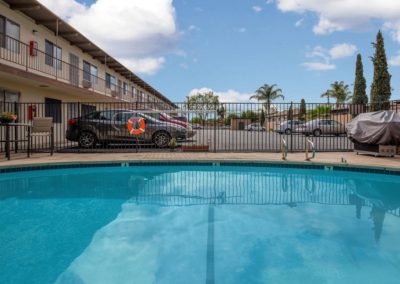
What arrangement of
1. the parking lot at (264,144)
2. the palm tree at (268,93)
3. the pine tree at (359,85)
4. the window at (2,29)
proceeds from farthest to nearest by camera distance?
the palm tree at (268,93) → the pine tree at (359,85) → the parking lot at (264,144) → the window at (2,29)

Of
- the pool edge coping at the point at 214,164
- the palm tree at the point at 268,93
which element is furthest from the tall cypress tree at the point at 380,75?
the palm tree at the point at 268,93

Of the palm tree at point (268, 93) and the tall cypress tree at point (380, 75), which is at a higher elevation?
the palm tree at point (268, 93)

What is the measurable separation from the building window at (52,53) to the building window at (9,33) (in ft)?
6.64

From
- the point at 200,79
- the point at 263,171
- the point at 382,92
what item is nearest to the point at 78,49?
the point at 263,171

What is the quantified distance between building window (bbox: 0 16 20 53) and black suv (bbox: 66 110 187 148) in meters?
3.54

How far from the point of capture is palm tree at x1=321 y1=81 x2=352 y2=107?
171 feet

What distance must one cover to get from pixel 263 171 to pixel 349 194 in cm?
261

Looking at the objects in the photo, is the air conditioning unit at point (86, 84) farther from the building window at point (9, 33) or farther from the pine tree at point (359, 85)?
the pine tree at point (359, 85)

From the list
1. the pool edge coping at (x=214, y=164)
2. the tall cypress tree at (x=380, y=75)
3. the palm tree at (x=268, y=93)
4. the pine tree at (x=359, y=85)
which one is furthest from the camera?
the palm tree at (x=268, y=93)

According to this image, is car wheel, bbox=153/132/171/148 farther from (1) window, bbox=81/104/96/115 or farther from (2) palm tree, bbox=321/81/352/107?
(2) palm tree, bbox=321/81/352/107

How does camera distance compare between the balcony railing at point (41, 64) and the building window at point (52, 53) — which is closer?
the balcony railing at point (41, 64)

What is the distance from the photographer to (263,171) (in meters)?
8.48

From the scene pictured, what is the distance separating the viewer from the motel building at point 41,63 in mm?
11406

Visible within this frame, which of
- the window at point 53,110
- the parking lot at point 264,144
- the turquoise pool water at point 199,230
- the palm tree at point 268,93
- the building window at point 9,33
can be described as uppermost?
the palm tree at point 268,93
